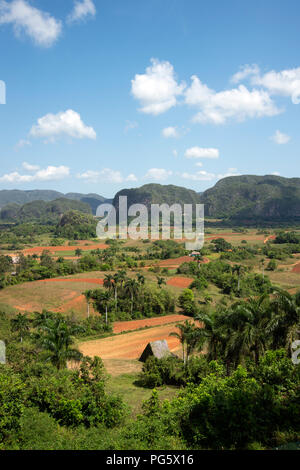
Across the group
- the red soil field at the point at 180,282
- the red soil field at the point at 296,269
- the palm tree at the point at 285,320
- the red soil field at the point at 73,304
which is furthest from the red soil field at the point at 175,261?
the palm tree at the point at 285,320

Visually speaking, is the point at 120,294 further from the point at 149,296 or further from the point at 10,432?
the point at 10,432

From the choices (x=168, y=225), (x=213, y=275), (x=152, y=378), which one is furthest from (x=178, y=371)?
(x=168, y=225)

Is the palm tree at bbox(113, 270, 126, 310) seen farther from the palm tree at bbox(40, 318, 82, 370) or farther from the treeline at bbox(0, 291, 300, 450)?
the treeline at bbox(0, 291, 300, 450)

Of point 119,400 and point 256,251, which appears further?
point 256,251

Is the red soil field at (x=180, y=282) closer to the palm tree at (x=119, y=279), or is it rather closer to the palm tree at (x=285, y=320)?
the palm tree at (x=119, y=279)

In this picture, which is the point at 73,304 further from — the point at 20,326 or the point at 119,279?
the point at 20,326

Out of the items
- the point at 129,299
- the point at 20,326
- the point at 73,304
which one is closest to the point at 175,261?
the point at 129,299
